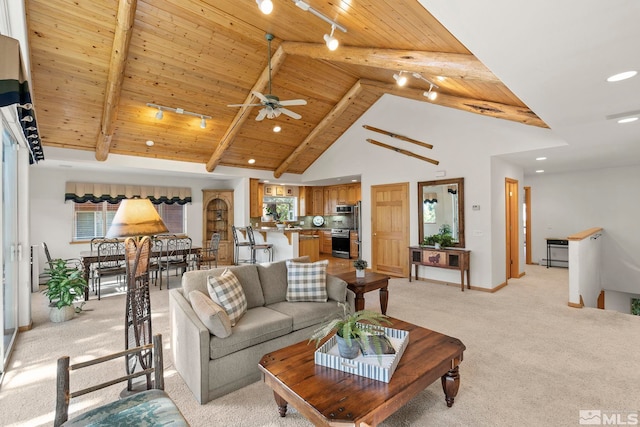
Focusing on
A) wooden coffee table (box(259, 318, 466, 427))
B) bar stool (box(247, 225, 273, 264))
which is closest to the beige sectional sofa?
wooden coffee table (box(259, 318, 466, 427))

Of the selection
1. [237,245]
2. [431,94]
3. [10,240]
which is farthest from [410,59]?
[237,245]

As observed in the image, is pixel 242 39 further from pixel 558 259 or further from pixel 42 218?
pixel 558 259

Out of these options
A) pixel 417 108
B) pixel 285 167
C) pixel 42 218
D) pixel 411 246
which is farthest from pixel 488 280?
pixel 42 218

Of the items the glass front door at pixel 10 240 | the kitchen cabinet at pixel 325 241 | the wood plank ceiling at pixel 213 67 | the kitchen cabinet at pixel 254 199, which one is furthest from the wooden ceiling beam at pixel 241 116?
→ the kitchen cabinet at pixel 325 241

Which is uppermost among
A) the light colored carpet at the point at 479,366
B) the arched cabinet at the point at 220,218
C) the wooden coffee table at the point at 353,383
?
the arched cabinet at the point at 220,218

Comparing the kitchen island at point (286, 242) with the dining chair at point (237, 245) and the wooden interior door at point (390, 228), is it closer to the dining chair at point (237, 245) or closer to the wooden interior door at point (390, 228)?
the dining chair at point (237, 245)

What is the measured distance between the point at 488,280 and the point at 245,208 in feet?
19.0

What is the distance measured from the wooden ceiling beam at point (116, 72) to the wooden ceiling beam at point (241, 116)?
191 centimetres

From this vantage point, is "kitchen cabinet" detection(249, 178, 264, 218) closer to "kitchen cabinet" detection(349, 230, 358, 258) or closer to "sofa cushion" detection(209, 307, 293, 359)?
"kitchen cabinet" detection(349, 230, 358, 258)

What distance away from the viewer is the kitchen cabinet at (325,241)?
1002 cm

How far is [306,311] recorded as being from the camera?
118 inches

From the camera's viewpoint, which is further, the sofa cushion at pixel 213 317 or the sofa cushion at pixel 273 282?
the sofa cushion at pixel 273 282

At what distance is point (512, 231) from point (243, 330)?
6150 millimetres

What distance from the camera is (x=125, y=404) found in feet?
4.98
